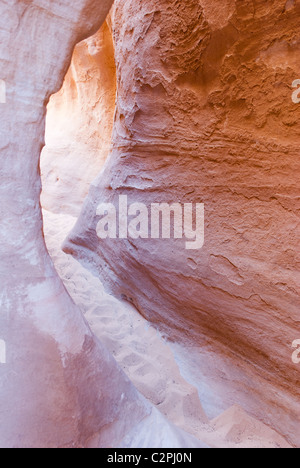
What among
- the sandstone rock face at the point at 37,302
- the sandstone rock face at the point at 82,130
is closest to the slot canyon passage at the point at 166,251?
the sandstone rock face at the point at 37,302

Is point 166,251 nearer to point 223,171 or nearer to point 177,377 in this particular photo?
point 223,171

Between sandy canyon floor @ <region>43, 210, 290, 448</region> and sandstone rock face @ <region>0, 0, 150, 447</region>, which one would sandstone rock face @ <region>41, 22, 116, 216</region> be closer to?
sandy canyon floor @ <region>43, 210, 290, 448</region>

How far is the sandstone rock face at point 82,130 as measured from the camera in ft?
17.6

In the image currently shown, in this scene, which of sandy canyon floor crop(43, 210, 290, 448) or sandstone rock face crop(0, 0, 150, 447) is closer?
sandstone rock face crop(0, 0, 150, 447)

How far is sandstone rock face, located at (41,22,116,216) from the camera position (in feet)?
17.6

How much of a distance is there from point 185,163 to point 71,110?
4.93 metres

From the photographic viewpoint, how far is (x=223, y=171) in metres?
2.18

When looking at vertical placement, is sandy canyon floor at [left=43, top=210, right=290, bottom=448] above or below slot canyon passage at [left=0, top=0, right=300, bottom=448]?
below

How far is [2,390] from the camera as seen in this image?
1.37m

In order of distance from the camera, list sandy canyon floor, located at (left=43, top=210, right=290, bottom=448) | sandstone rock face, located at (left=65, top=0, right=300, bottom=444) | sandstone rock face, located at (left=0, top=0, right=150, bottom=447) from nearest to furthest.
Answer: sandstone rock face, located at (left=0, top=0, right=150, bottom=447) < sandy canyon floor, located at (left=43, top=210, right=290, bottom=448) < sandstone rock face, located at (left=65, top=0, right=300, bottom=444)

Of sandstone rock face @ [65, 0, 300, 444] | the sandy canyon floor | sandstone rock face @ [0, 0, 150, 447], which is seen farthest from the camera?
sandstone rock face @ [65, 0, 300, 444]

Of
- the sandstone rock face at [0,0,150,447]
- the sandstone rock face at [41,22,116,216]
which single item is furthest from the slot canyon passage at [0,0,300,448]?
the sandstone rock face at [41,22,116,216]

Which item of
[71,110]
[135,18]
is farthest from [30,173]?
[71,110]

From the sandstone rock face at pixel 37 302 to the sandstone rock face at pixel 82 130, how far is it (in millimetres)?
3993
